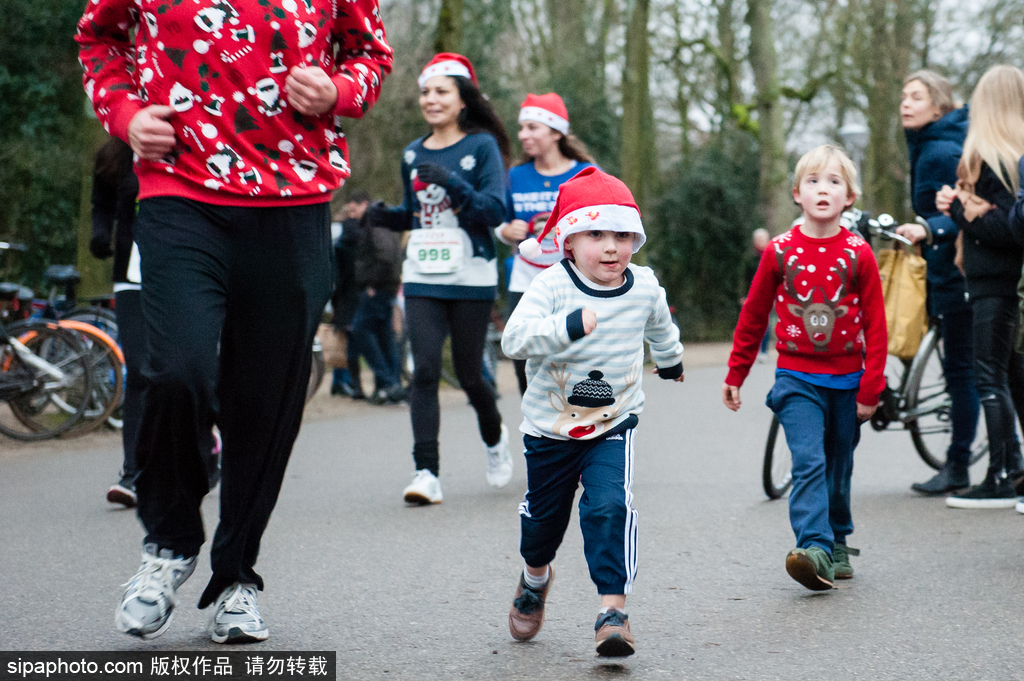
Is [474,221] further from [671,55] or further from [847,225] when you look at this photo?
[671,55]

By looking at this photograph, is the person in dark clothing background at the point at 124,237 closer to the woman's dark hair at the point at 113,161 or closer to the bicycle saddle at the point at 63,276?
the woman's dark hair at the point at 113,161

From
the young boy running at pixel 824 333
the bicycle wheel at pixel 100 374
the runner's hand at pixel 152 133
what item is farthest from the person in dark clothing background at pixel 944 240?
the bicycle wheel at pixel 100 374

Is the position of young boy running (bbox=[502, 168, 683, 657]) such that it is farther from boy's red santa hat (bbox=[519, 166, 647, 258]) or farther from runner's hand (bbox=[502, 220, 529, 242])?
runner's hand (bbox=[502, 220, 529, 242])

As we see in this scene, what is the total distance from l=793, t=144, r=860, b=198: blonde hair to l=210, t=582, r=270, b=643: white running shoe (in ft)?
8.30

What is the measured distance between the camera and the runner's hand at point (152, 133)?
3.34 metres

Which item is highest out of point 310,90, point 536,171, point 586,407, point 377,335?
point 310,90

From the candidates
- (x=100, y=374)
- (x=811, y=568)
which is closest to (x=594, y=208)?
(x=811, y=568)

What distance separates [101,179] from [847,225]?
11.7 ft

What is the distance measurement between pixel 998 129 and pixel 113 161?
407cm

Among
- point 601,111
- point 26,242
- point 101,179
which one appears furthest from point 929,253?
point 601,111

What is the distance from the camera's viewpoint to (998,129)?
5656mm

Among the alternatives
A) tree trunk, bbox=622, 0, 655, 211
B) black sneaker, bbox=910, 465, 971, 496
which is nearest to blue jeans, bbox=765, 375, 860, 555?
black sneaker, bbox=910, 465, 971, 496

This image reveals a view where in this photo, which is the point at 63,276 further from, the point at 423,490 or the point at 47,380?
the point at 423,490

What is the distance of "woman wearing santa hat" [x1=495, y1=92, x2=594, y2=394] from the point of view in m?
6.67
